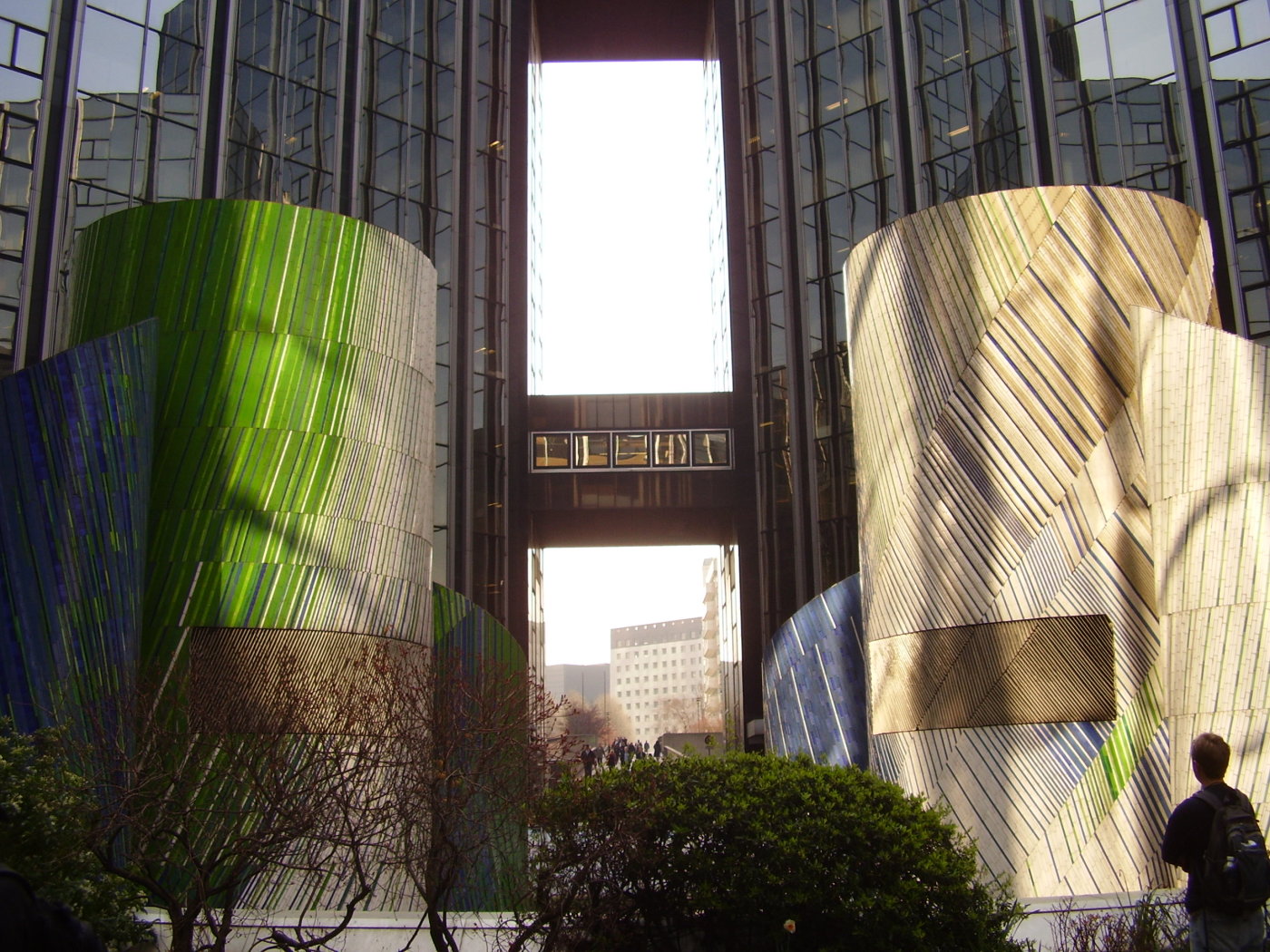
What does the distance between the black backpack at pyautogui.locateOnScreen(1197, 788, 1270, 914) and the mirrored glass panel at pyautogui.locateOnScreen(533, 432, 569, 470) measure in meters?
36.9

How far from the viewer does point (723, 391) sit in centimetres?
4359

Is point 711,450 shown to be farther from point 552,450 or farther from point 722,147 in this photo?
point 722,147

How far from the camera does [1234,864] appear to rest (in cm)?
610

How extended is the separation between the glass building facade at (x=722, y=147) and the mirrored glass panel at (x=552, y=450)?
1.97 ft

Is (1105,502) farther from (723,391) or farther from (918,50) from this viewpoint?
(723,391)

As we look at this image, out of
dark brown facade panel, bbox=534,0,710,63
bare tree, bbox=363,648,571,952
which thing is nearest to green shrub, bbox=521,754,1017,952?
bare tree, bbox=363,648,571,952

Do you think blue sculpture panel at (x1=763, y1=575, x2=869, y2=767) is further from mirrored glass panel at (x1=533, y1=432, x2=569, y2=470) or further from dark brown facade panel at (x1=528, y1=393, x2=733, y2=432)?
dark brown facade panel at (x1=528, y1=393, x2=733, y2=432)

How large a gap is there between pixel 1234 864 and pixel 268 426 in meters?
11.0

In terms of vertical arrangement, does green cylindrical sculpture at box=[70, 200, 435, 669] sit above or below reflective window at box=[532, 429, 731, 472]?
below

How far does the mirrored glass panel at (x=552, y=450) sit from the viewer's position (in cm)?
4266

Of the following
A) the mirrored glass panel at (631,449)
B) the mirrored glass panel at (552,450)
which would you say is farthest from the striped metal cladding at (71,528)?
the mirrored glass panel at (631,449)

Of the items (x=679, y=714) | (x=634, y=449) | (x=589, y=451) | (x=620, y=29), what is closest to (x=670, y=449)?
(x=634, y=449)

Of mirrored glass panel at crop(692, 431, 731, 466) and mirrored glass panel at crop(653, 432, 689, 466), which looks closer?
mirrored glass panel at crop(692, 431, 731, 466)

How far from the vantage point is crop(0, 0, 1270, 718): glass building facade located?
2781 centimetres
